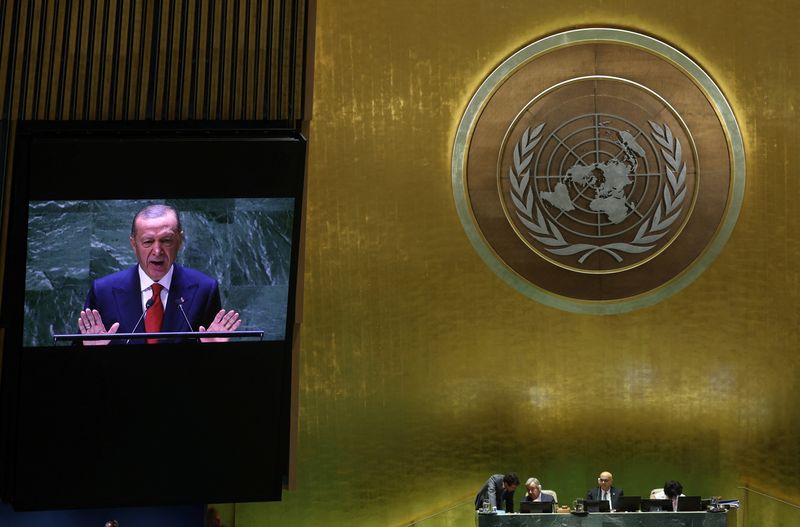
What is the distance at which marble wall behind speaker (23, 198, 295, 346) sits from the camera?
722cm

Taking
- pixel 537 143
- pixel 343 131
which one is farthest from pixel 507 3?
pixel 343 131

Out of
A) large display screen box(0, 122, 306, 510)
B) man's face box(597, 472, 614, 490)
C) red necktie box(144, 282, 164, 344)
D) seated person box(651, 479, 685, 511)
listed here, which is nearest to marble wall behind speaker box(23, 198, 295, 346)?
large display screen box(0, 122, 306, 510)

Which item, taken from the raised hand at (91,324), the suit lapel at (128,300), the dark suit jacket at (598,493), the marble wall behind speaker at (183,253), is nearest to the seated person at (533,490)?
the dark suit jacket at (598,493)

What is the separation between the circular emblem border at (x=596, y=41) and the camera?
780 cm

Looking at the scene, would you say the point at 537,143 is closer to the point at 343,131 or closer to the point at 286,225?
the point at 343,131

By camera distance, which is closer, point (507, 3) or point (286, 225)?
point (286, 225)

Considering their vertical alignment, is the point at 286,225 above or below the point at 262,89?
below

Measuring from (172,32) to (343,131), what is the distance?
4.94ft

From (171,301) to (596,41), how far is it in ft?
12.8

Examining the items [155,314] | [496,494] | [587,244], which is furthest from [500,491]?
[155,314]

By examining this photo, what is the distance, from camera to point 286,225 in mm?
7348

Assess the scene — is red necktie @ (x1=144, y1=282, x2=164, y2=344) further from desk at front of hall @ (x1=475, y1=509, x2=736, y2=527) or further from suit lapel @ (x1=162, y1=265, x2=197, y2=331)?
desk at front of hall @ (x1=475, y1=509, x2=736, y2=527)

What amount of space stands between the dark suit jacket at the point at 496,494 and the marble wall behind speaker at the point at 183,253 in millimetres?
1882

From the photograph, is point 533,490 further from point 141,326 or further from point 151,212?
point 151,212
